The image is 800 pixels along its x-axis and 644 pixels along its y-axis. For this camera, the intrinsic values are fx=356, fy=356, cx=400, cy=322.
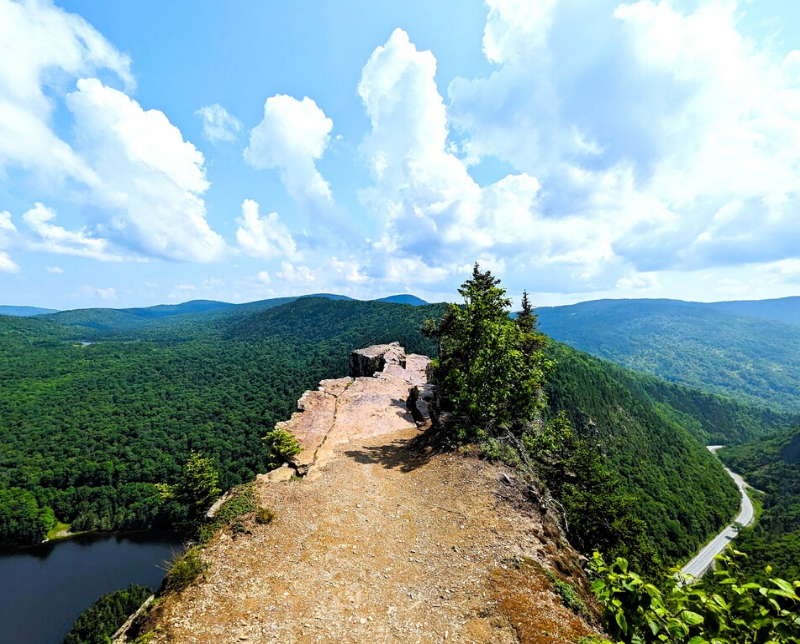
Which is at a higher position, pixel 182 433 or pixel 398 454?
pixel 398 454

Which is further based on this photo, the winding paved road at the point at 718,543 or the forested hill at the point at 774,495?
the winding paved road at the point at 718,543

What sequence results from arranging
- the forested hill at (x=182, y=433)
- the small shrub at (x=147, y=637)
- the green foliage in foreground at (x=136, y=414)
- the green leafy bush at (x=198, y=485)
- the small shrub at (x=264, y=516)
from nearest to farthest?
→ 1. the small shrub at (x=147, y=637)
2. the small shrub at (x=264, y=516)
3. the green leafy bush at (x=198, y=485)
4. the forested hill at (x=182, y=433)
5. the green foliage in foreground at (x=136, y=414)

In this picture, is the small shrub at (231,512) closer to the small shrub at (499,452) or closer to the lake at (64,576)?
the small shrub at (499,452)

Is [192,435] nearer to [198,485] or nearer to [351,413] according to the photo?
[198,485]

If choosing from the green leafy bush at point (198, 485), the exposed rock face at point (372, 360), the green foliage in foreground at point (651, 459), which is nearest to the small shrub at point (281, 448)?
the green leafy bush at point (198, 485)

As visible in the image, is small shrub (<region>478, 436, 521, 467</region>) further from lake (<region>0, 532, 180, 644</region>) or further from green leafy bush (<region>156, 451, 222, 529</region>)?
lake (<region>0, 532, 180, 644</region>)

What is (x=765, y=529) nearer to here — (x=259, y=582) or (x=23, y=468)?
(x=259, y=582)

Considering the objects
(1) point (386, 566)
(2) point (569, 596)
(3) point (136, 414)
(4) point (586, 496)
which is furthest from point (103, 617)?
(3) point (136, 414)
